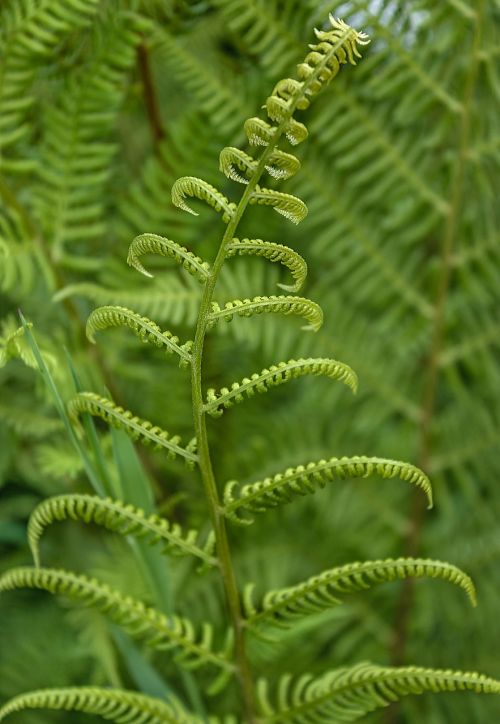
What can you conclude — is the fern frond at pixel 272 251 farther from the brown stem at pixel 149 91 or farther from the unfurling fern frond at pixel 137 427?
the brown stem at pixel 149 91

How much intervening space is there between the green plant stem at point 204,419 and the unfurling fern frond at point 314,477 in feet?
0.06

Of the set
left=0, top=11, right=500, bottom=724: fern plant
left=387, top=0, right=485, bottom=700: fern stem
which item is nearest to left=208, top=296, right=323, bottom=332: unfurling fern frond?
left=0, top=11, right=500, bottom=724: fern plant

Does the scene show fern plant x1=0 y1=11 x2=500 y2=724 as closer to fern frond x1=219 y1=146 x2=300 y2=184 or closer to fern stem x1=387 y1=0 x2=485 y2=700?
fern frond x1=219 y1=146 x2=300 y2=184

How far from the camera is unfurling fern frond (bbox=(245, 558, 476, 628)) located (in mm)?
529

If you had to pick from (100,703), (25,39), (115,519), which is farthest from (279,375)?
(25,39)

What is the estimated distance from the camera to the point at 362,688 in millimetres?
600

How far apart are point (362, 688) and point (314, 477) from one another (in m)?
0.18

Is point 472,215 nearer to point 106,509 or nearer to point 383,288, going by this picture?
point 383,288

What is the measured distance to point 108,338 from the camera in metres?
0.95

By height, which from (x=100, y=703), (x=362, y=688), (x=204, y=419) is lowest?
(x=100, y=703)

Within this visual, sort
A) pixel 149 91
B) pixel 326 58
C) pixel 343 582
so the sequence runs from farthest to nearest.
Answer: pixel 149 91, pixel 343 582, pixel 326 58

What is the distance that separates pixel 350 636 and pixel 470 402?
29 centimetres

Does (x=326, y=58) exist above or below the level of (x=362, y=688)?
above

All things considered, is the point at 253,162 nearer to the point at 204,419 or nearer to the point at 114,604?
the point at 204,419
